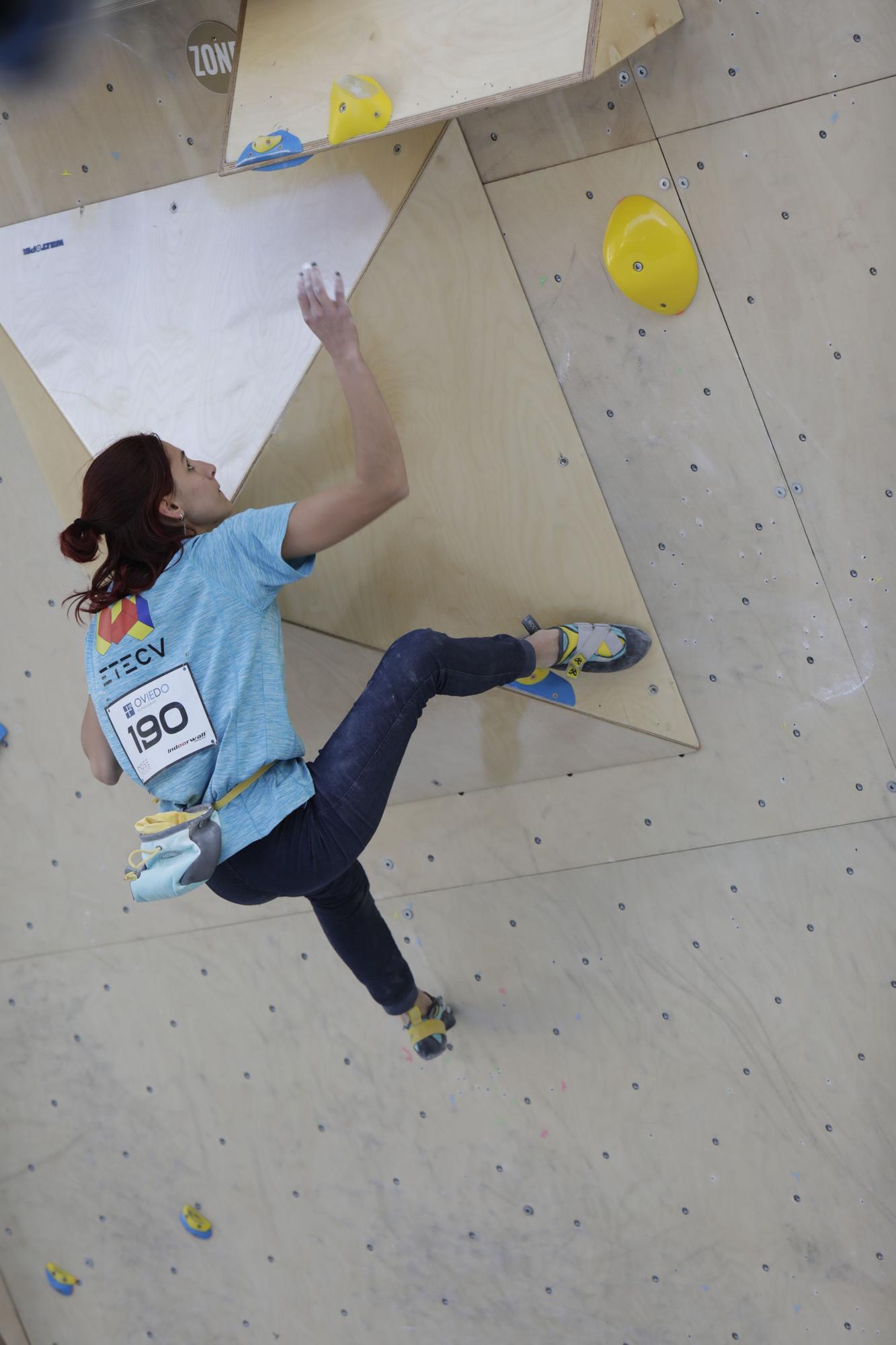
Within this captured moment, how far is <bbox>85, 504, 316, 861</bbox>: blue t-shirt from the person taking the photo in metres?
1.70

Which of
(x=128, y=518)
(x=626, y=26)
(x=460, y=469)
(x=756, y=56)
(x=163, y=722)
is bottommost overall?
(x=163, y=722)

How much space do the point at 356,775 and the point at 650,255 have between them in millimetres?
1061

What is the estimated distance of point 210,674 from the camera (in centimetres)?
169

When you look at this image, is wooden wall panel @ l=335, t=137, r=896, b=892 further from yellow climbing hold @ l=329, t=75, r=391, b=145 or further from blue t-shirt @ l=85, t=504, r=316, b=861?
blue t-shirt @ l=85, t=504, r=316, b=861

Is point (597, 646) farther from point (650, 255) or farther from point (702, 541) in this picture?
point (650, 255)

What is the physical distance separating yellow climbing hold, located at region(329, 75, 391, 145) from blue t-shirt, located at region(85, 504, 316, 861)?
0.61 metres

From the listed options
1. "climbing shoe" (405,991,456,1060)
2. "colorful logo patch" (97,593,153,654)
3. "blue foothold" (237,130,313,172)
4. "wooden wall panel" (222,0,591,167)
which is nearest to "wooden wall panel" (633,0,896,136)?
"wooden wall panel" (222,0,591,167)

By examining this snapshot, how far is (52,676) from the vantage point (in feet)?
8.45

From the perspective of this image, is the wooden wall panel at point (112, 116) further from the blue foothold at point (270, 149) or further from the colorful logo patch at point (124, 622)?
the colorful logo patch at point (124, 622)

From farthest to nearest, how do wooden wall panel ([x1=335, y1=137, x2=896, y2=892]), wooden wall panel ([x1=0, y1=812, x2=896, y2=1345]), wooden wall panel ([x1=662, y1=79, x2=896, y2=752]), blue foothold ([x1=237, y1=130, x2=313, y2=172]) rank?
1. wooden wall panel ([x1=0, y1=812, x2=896, y2=1345])
2. wooden wall panel ([x1=335, y1=137, x2=896, y2=892])
3. wooden wall panel ([x1=662, y1=79, x2=896, y2=752])
4. blue foothold ([x1=237, y1=130, x2=313, y2=172])

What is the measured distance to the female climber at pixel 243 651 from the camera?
1.67m

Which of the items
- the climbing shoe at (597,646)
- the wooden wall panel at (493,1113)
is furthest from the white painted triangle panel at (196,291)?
the wooden wall panel at (493,1113)

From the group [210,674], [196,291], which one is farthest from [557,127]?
[210,674]

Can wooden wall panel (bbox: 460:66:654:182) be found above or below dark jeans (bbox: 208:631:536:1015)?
above
